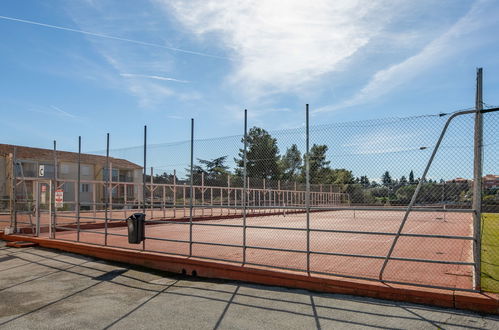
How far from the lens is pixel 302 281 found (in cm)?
689

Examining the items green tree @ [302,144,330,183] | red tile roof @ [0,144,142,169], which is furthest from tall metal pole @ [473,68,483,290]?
red tile roof @ [0,144,142,169]

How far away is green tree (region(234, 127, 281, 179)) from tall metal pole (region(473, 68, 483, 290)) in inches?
146

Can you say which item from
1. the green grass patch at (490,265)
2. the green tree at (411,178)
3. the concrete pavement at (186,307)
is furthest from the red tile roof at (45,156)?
the green tree at (411,178)

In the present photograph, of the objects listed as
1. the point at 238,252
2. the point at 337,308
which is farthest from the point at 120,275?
the point at 337,308

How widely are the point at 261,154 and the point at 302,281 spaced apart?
299cm

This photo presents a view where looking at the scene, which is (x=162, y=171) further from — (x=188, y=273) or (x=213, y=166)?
(x=188, y=273)

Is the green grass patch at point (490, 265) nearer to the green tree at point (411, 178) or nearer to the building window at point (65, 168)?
the green tree at point (411, 178)

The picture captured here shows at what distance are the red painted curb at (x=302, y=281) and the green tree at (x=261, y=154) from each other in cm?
244

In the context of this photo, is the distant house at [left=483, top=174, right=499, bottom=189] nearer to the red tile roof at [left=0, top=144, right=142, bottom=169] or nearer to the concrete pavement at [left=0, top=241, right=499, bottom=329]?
the concrete pavement at [left=0, top=241, right=499, bottom=329]

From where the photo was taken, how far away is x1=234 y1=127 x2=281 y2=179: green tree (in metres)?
8.38

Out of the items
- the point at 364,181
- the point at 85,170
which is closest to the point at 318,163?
the point at 364,181

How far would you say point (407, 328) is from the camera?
4.96m

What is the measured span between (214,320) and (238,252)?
4470mm

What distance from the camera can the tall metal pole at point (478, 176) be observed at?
5.69m
